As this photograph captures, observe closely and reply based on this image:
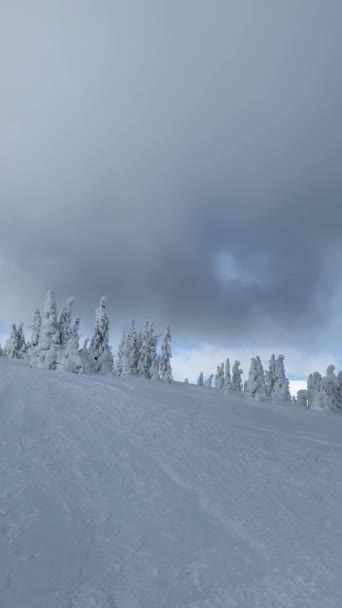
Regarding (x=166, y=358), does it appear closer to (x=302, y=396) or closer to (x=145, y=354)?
(x=145, y=354)

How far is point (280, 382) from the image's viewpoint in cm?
9369

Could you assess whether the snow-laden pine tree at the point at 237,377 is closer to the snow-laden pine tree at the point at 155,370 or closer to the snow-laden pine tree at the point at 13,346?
the snow-laden pine tree at the point at 155,370

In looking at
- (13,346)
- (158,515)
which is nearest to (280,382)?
(13,346)

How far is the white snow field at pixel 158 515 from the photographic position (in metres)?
5.46

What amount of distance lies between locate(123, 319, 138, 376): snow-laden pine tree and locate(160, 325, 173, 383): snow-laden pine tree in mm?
5113

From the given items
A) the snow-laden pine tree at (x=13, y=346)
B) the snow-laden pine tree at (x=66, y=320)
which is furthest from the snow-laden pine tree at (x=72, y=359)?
the snow-laden pine tree at (x=13, y=346)

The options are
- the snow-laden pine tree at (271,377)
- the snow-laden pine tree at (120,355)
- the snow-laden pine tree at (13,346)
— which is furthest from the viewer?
the snow-laden pine tree at (271,377)

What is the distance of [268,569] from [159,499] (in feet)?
9.18

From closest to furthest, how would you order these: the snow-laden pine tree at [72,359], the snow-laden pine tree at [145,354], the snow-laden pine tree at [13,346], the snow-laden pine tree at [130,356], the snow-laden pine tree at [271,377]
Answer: the snow-laden pine tree at [72,359]
the snow-laden pine tree at [145,354]
the snow-laden pine tree at [130,356]
the snow-laden pine tree at [13,346]
the snow-laden pine tree at [271,377]

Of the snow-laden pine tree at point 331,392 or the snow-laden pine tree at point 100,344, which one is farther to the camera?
the snow-laden pine tree at point 331,392

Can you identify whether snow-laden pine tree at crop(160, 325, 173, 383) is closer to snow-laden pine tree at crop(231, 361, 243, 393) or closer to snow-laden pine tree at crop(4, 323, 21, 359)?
snow-laden pine tree at crop(4, 323, 21, 359)

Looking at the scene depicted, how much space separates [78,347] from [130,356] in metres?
Answer: 27.7

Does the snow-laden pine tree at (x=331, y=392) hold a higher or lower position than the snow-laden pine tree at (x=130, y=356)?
lower

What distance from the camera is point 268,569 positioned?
6312 mm
